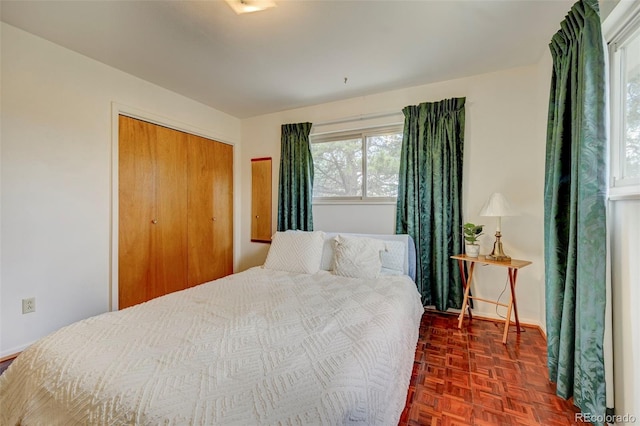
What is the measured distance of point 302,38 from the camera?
2018mm

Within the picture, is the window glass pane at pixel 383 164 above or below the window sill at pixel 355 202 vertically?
above

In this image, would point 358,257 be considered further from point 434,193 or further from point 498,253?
point 498,253

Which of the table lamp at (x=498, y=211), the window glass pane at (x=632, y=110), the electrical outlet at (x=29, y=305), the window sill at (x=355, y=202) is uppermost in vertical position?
the window glass pane at (x=632, y=110)

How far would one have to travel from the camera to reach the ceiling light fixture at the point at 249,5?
161 centimetres

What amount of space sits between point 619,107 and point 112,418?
257cm

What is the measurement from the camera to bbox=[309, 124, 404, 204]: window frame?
300 centimetres

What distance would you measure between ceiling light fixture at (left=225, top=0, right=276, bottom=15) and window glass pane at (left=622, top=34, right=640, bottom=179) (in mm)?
1966

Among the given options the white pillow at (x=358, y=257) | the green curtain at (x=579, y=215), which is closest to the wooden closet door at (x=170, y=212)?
the white pillow at (x=358, y=257)

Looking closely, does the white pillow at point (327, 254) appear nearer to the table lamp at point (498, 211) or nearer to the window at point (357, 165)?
the window at point (357, 165)

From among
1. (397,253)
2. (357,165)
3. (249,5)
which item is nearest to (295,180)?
(357,165)

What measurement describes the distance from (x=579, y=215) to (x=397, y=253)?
4.26 ft

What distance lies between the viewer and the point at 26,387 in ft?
3.36

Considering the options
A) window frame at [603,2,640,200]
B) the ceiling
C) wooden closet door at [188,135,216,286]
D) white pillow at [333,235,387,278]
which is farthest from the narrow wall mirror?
window frame at [603,2,640,200]

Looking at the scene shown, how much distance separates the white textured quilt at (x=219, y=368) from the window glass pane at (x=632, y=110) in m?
1.40
